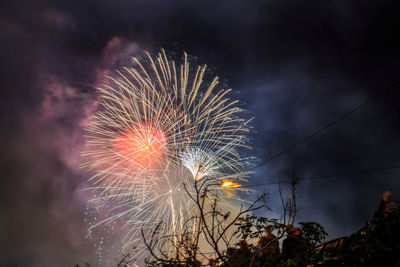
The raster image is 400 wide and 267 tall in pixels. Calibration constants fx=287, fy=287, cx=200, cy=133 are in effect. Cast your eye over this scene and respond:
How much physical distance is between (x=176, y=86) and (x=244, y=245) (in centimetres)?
992

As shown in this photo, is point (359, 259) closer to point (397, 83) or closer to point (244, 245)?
point (244, 245)

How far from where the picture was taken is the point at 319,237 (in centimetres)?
608

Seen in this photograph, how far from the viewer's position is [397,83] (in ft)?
23.3

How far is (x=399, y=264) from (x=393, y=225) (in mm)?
616

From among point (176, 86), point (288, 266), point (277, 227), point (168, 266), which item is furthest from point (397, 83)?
point (176, 86)

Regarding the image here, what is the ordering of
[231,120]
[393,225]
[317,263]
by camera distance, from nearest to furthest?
[393,225] < [317,263] < [231,120]

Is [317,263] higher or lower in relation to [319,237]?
lower

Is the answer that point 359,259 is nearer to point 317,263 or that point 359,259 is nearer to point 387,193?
point 317,263

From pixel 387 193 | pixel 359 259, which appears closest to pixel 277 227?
pixel 359 259

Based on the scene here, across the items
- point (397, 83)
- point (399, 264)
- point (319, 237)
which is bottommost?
point (399, 264)

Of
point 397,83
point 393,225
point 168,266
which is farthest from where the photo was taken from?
point 397,83

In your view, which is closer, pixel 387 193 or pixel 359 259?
pixel 359 259

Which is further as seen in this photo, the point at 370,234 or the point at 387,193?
the point at 387,193

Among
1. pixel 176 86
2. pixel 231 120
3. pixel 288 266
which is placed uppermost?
pixel 176 86
